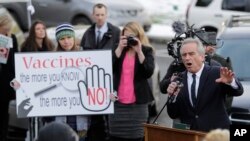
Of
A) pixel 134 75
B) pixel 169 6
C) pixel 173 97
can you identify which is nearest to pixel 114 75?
pixel 134 75

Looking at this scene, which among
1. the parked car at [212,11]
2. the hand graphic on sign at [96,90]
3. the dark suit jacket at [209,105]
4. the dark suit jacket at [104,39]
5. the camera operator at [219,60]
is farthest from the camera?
the parked car at [212,11]

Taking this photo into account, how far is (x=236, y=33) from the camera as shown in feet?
34.6

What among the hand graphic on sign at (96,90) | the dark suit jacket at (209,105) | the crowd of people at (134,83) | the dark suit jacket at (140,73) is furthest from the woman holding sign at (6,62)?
the dark suit jacket at (209,105)

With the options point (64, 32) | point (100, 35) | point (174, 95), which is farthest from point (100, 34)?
point (174, 95)

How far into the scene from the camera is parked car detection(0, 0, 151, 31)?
20.9m

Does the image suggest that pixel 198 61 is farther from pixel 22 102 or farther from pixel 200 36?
pixel 22 102

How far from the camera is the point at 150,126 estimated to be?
22.6ft

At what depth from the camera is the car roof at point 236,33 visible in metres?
10.5

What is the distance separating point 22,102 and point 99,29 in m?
1.96

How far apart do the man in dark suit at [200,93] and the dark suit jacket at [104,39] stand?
2.78 m

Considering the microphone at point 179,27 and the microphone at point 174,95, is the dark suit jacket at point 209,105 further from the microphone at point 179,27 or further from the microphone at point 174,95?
the microphone at point 179,27

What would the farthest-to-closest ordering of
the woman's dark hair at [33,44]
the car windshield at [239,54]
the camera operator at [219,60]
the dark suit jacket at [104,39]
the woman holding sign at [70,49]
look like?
1. the dark suit jacket at [104,39]
2. the car windshield at [239,54]
3. the woman's dark hair at [33,44]
4. the woman holding sign at [70,49]
5. the camera operator at [219,60]

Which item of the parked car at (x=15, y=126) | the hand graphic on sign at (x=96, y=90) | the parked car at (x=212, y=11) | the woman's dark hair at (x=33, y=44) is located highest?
the parked car at (x=212, y=11)

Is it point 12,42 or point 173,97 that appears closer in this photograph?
point 173,97
